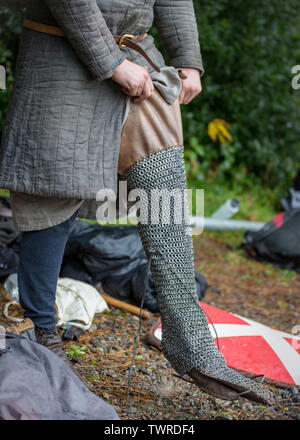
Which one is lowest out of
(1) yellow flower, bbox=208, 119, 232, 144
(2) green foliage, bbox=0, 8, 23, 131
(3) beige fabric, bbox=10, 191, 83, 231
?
(3) beige fabric, bbox=10, 191, 83, 231

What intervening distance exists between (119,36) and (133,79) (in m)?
0.19

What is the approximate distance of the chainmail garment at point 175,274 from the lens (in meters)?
1.63

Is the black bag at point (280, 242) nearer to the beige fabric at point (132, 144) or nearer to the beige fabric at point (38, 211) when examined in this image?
the beige fabric at point (132, 144)

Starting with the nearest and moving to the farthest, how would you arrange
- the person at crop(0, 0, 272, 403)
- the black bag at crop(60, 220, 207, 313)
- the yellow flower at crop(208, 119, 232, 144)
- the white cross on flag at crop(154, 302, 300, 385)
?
the person at crop(0, 0, 272, 403) < the white cross on flag at crop(154, 302, 300, 385) < the black bag at crop(60, 220, 207, 313) < the yellow flower at crop(208, 119, 232, 144)

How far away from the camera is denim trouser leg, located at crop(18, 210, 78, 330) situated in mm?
1740

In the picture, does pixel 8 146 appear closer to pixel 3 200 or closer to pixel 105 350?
pixel 105 350

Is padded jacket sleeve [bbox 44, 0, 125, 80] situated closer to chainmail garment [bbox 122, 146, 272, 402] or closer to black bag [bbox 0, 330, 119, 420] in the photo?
chainmail garment [bbox 122, 146, 272, 402]

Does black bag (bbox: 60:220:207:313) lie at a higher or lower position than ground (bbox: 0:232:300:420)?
higher

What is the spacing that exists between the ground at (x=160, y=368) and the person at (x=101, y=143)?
0.48 feet

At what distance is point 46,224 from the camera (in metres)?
1.70

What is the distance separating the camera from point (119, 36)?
5.44 ft

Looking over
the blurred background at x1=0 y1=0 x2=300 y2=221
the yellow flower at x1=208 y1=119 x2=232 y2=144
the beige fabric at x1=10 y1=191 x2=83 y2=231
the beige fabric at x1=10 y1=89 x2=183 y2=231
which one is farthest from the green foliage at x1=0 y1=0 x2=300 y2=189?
A: the beige fabric at x1=10 y1=191 x2=83 y2=231

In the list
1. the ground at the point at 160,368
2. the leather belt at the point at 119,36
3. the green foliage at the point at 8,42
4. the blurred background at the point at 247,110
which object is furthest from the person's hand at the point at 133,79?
the blurred background at the point at 247,110

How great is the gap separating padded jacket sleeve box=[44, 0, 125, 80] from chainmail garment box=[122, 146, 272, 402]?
0.33 m
